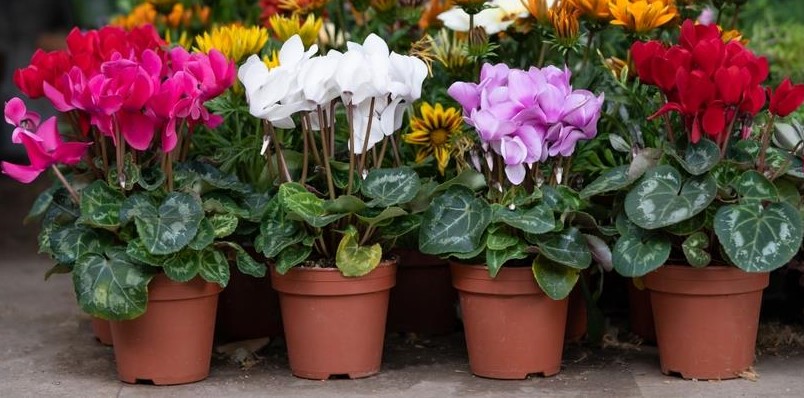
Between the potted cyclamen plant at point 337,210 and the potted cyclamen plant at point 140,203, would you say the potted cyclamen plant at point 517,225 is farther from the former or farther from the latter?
the potted cyclamen plant at point 140,203

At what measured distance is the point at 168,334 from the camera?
3.33m

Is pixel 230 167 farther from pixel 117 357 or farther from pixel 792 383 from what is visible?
pixel 792 383

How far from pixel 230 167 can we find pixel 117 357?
25.9 inches

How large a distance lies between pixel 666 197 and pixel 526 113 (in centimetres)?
41

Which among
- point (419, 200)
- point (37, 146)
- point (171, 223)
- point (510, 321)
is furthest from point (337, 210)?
point (37, 146)

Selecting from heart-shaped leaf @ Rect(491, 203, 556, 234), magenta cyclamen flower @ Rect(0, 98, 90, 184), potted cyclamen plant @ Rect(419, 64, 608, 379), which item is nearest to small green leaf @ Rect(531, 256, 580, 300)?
potted cyclamen plant @ Rect(419, 64, 608, 379)

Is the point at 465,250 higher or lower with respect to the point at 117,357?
higher

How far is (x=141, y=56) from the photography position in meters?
3.46

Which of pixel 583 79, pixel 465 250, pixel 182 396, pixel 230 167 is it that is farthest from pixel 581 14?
pixel 182 396

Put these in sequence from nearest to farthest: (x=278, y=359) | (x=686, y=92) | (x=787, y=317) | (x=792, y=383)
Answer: (x=686, y=92)
(x=792, y=383)
(x=278, y=359)
(x=787, y=317)

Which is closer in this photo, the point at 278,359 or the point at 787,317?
the point at 278,359

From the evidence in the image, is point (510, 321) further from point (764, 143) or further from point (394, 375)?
point (764, 143)

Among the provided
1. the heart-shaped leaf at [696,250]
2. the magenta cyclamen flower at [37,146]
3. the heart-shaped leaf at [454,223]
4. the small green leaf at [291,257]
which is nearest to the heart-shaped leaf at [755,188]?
the heart-shaped leaf at [696,250]

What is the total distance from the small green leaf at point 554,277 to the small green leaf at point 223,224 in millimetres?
781
